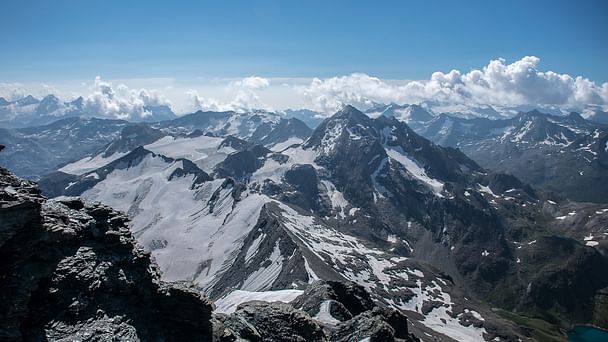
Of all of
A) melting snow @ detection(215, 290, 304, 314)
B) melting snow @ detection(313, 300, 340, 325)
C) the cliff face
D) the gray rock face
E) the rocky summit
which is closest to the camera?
the cliff face

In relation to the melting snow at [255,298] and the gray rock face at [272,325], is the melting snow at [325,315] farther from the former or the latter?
the melting snow at [255,298]

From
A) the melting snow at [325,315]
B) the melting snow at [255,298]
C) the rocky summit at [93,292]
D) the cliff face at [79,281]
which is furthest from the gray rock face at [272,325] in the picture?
the melting snow at [255,298]

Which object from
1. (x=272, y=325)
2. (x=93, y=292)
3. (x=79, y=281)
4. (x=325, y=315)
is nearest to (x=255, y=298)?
(x=325, y=315)

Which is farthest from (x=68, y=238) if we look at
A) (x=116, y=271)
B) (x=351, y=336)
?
(x=351, y=336)

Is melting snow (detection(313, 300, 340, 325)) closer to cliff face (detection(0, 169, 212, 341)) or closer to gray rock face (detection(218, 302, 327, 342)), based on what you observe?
gray rock face (detection(218, 302, 327, 342))

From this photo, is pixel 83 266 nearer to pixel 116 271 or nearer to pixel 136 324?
pixel 116 271

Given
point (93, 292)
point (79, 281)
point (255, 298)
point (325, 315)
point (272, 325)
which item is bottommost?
point (255, 298)

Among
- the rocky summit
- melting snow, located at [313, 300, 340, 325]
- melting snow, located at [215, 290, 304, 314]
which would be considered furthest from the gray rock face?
melting snow, located at [215, 290, 304, 314]

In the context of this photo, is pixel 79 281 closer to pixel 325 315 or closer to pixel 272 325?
pixel 272 325

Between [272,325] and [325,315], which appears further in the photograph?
[325,315]
